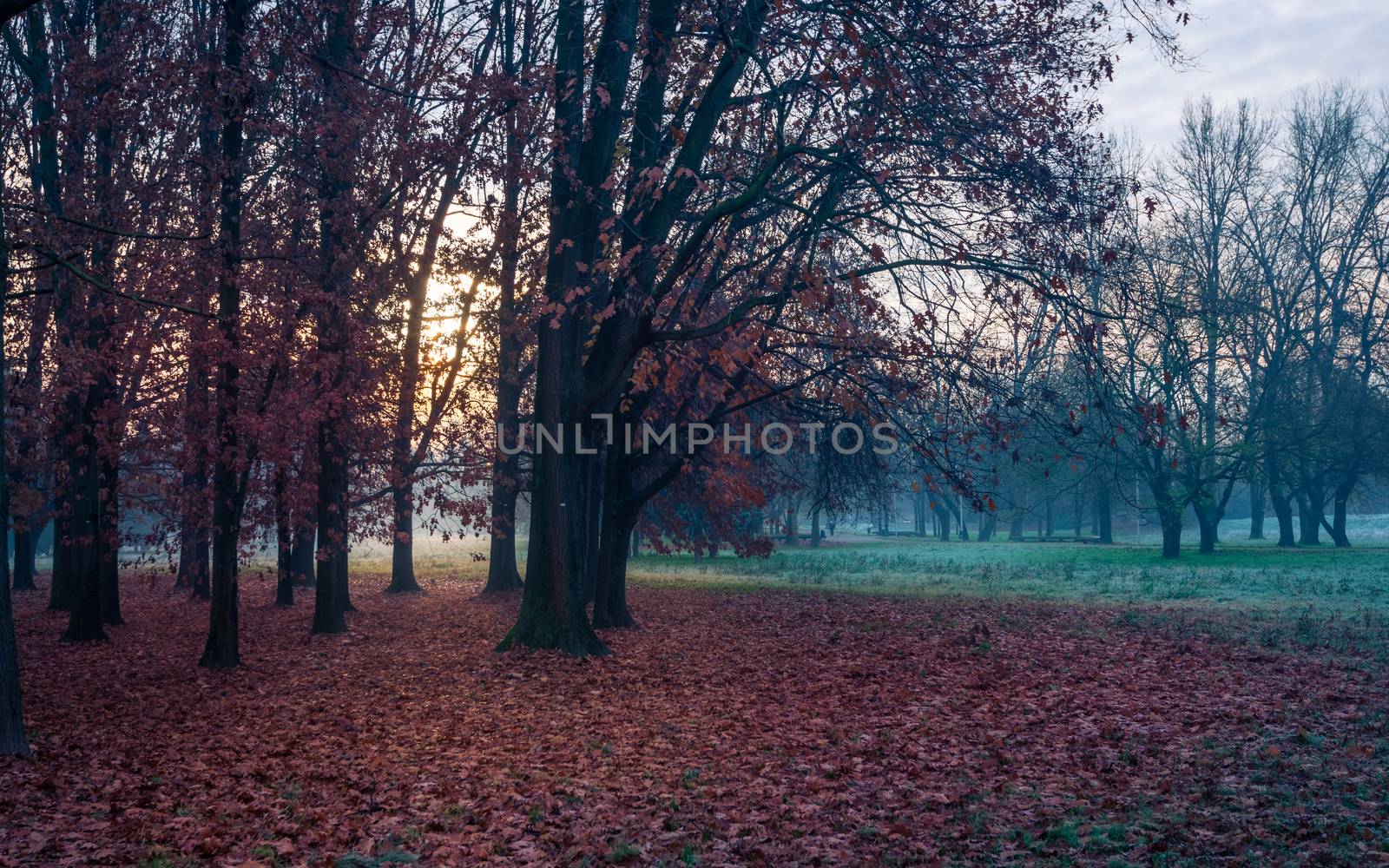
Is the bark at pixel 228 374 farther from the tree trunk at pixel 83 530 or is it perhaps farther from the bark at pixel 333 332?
the tree trunk at pixel 83 530

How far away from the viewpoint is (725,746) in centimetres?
848

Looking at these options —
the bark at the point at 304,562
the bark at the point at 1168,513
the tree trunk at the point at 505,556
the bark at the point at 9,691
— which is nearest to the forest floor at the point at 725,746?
the bark at the point at 9,691

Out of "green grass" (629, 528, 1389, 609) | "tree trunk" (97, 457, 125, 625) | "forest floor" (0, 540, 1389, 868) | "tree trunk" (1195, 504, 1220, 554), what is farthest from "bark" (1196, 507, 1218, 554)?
"tree trunk" (97, 457, 125, 625)

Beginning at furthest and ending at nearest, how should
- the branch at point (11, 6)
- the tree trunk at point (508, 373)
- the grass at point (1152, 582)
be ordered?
the grass at point (1152, 582), the tree trunk at point (508, 373), the branch at point (11, 6)

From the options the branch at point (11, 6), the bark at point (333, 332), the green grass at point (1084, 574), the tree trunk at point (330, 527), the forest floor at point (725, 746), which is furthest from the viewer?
the green grass at point (1084, 574)

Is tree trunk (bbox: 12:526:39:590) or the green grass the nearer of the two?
the green grass

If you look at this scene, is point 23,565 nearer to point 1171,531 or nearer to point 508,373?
point 508,373

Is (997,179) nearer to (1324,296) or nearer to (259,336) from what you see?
(259,336)

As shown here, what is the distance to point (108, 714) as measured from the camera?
33.8ft

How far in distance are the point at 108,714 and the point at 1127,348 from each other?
77.4ft

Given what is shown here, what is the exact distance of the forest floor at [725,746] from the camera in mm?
5910

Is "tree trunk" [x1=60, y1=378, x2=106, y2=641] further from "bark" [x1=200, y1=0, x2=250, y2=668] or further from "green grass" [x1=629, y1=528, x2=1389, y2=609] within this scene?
"green grass" [x1=629, y1=528, x2=1389, y2=609]

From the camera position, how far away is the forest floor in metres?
5.91

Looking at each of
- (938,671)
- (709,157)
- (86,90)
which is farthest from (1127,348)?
(86,90)
